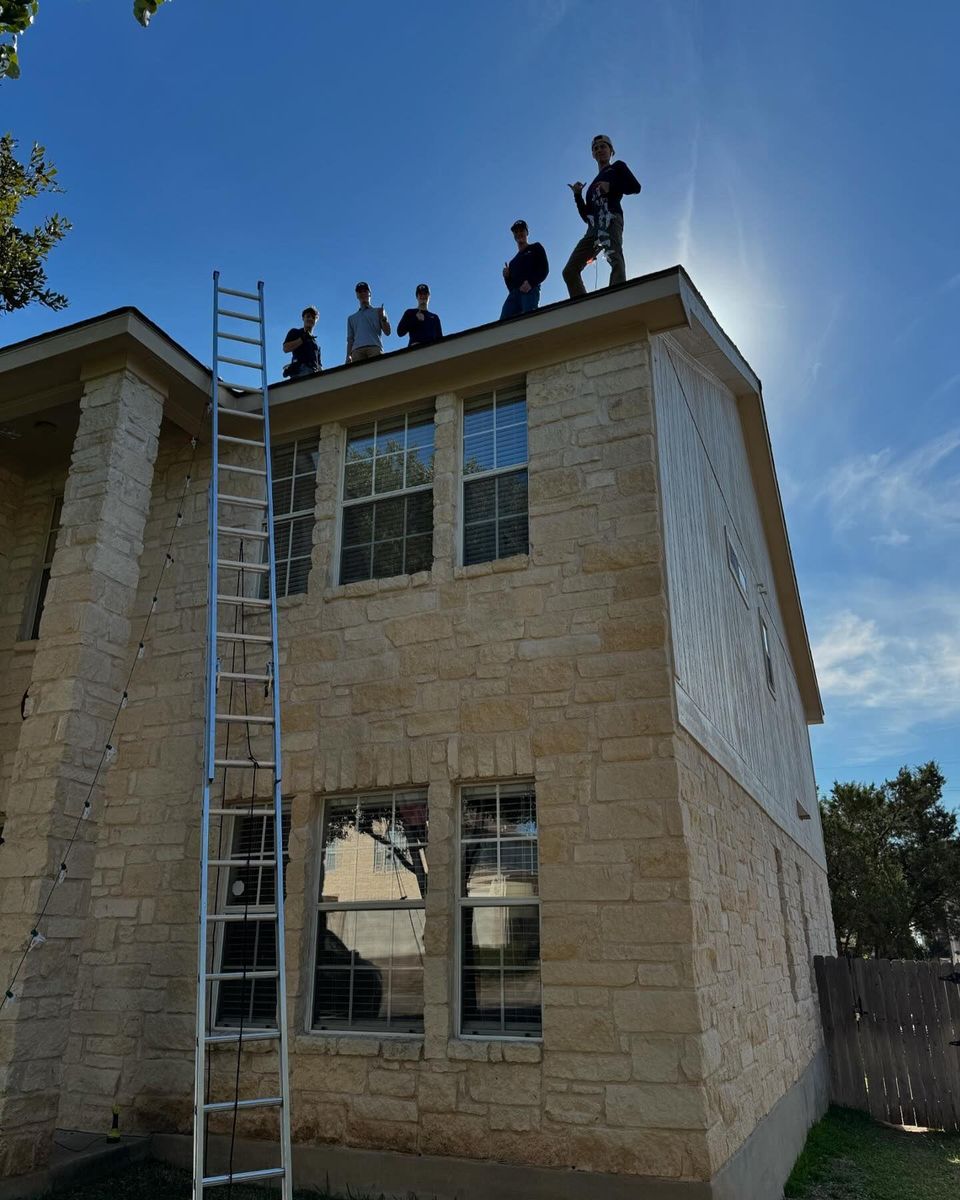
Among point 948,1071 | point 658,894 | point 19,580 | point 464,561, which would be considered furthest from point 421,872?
point 948,1071

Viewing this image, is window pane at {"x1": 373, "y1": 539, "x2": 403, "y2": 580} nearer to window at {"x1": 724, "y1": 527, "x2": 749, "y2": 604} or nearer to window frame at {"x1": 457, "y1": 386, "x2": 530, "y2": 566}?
window frame at {"x1": 457, "y1": 386, "x2": 530, "y2": 566}

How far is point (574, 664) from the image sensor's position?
6414 mm

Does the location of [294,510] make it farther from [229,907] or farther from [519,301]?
[229,907]

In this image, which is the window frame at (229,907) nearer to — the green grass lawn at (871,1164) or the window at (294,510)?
the window at (294,510)

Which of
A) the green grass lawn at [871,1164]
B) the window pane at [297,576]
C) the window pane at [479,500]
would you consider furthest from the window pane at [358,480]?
the green grass lawn at [871,1164]

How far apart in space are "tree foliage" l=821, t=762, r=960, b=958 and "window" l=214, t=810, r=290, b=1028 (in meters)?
27.0

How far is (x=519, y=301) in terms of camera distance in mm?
8688

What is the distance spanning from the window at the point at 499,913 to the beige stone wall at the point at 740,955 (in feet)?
3.72

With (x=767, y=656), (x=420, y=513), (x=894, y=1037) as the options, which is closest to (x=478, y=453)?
(x=420, y=513)

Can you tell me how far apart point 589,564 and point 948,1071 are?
33.5 feet

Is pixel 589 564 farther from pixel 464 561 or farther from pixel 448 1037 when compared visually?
pixel 448 1037

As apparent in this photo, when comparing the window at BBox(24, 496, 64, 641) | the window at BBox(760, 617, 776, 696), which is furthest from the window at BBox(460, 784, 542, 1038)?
the window at BBox(760, 617, 776, 696)

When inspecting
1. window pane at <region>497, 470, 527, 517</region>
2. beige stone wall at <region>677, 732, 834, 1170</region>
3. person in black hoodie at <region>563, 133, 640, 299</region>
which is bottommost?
beige stone wall at <region>677, 732, 834, 1170</region>

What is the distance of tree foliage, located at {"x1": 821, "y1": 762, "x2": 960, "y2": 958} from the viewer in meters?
29.2
